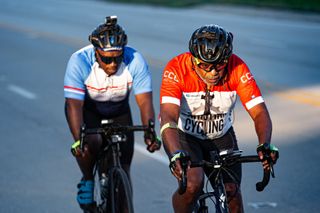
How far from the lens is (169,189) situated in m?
9.00

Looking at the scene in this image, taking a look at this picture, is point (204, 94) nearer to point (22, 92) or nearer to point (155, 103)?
point (155, 103)

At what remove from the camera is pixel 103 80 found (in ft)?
23.4

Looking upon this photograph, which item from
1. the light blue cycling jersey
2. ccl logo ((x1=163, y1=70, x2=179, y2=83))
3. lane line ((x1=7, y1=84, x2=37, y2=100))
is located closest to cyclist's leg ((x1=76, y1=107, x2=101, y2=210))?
the light blue cycling jersey

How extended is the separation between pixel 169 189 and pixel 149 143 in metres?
2.48

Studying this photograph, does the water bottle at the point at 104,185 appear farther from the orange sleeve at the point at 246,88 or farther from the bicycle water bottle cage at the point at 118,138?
the orange sleeve at the point at 246,88

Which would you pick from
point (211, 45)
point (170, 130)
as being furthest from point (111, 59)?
point (211, 45)

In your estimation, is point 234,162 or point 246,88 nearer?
point 234,162

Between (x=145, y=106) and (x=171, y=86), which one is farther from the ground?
(x=171, y=86)

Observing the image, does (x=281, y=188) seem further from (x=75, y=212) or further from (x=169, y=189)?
(x=75, y=212)

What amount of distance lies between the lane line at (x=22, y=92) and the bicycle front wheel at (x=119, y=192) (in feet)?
29.6

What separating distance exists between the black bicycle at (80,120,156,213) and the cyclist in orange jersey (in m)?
0.58

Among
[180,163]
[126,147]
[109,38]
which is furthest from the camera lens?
[126,147]

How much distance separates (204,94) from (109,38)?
1.29 meters

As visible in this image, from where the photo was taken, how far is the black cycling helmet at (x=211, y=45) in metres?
5.54
